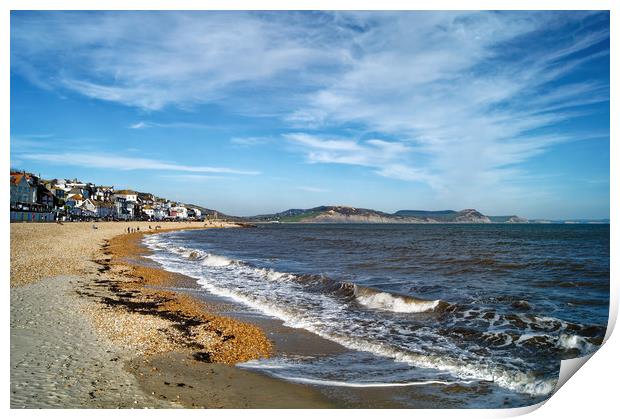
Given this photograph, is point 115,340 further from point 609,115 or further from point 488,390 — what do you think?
point 609,115

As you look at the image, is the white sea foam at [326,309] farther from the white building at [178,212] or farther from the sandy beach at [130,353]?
the white building at [178,212]

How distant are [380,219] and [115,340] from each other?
508 ft

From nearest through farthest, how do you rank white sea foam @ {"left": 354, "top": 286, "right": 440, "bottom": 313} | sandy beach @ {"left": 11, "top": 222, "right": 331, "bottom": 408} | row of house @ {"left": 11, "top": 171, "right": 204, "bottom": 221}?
sandy beach @ {"left": 11, "top": 222, "right": 331, "bottom": 408}
white sea foam @ {"left": 354, "top": 286, "right": 440, "bottom": 313}
row of house @ {"left": 11, "top": 171, "right": 204, "bottom": 221}

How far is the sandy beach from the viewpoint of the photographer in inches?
181

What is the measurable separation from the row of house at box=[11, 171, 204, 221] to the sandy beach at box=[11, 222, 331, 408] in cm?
2117

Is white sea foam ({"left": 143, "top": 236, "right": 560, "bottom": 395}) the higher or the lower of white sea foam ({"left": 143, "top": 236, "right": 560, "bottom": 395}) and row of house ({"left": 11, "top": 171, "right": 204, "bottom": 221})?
the lower

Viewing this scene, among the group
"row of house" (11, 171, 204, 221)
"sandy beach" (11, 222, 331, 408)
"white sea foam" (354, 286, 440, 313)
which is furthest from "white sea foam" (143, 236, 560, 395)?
"row of house" (11, 171, 204, 221)

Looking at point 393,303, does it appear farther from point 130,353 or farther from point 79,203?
point 79,203

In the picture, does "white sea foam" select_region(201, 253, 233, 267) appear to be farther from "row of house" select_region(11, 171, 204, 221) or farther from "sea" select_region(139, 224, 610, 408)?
"row of house" select_region(11, 171, 204, 221)

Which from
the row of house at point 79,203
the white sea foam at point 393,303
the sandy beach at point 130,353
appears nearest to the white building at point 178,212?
the row of house at point 79,203

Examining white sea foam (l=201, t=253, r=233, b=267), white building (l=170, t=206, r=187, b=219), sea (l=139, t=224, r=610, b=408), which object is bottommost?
white sea foam (l=201, t=253, r=233, b=267)

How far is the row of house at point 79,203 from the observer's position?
39.6 m
